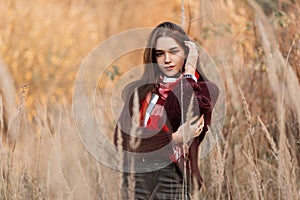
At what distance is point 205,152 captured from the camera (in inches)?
77.3

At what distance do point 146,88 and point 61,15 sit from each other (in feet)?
10.3

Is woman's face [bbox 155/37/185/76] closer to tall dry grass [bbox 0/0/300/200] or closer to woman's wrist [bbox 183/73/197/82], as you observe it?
woman's wrist [bbox 183/73/197/82]

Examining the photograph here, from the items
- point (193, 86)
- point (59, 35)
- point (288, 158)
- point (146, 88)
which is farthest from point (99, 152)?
point (59, 35)

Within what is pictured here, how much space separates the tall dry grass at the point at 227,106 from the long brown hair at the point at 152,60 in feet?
0.66

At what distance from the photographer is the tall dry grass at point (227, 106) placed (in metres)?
1.39

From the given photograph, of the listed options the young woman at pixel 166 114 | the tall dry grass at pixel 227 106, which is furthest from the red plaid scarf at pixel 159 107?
the tall dry grass at pixel 227 106

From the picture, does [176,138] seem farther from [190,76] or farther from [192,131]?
[190,76]

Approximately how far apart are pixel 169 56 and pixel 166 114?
5.8 inches

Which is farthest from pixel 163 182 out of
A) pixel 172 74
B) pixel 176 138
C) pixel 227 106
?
pixel 227 106

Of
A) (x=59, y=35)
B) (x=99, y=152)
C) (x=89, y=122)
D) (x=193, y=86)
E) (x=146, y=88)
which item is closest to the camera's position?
(x=193, y=86)

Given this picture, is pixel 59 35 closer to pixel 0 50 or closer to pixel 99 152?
pixel 0 50

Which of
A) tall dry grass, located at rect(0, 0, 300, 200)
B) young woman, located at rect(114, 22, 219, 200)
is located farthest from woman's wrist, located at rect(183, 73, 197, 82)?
tall dry grass, located at rect(0, 0, 300, 200)

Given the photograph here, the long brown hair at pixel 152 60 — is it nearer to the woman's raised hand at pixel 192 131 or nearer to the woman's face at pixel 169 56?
the woman's face at pixel 169 56

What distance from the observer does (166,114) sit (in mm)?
1399
